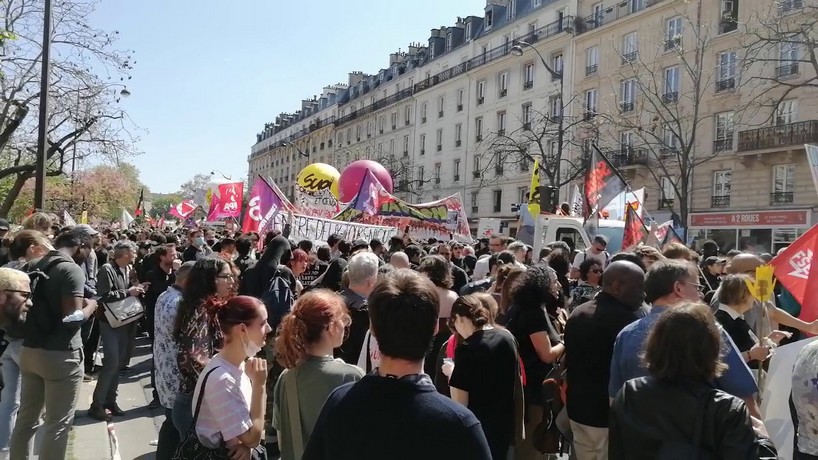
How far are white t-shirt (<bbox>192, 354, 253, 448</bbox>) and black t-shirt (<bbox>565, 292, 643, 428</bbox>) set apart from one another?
1.92 m

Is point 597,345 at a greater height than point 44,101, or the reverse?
point 44,101

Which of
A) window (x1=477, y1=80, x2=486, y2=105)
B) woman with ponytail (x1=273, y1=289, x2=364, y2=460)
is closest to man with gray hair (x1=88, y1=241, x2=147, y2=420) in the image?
woman with ponytail (x1=273, y1=289, x2=364, y2=460)

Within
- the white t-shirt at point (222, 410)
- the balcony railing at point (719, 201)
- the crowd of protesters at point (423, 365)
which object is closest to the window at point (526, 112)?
the balcony railing at point (719, 201)

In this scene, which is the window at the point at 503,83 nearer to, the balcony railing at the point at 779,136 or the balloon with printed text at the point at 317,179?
the balcony railing at the point at 779,136

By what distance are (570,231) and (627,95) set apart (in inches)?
769

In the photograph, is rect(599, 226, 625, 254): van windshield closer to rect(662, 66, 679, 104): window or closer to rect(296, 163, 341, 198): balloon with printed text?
rect(296, 163, 341, 198): balloon with printed text

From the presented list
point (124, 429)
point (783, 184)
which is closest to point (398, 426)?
Answer: point (124, 429)

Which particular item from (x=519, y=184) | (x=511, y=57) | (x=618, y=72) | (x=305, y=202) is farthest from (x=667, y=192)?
(x=305, y=202)

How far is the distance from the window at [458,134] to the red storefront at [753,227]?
19498mm

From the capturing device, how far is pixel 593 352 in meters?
3.64

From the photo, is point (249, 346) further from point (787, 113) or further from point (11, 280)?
point (787, 113)

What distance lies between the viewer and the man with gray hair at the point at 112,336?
6133 millimetres

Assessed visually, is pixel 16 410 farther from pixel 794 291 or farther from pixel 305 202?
pixel 305 202

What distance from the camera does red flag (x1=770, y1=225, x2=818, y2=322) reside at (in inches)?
201
